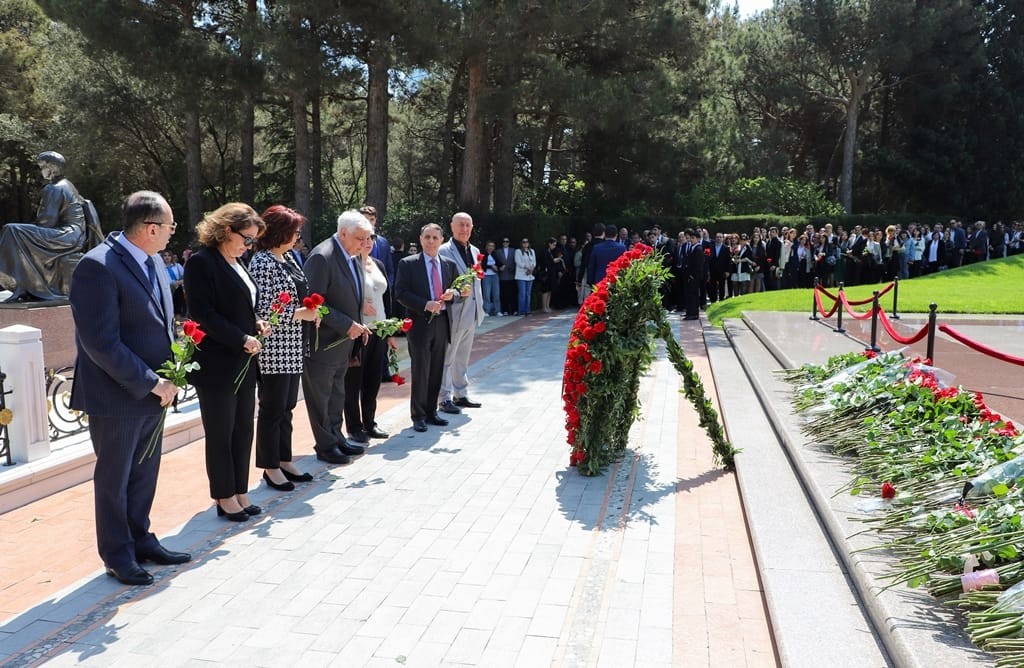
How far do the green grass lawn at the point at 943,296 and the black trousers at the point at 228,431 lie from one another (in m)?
11.8

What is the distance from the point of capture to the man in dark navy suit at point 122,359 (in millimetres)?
3990

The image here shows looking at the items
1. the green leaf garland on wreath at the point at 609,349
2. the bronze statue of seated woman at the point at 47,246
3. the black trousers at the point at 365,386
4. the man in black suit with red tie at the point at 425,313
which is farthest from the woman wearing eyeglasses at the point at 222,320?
the bronze statue of seated woman at the point at 47,246

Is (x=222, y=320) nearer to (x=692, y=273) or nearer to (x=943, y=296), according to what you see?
(x=692, y=273)

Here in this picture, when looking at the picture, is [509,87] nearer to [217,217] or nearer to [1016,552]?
[217,217]

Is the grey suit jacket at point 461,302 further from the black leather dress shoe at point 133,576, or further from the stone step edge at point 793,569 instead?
the black leather dress shoe at point 133,576

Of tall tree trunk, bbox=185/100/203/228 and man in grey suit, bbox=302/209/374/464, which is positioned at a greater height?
tall tree trunk, bbox=185/100/203/228

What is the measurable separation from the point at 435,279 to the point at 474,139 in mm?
14301

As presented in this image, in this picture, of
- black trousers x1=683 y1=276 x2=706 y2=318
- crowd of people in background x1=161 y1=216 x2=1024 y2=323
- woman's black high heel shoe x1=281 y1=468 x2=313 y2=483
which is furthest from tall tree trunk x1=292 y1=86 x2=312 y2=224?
woman's black high heel shoe x1=281 y1=468 x2=313 y2=483

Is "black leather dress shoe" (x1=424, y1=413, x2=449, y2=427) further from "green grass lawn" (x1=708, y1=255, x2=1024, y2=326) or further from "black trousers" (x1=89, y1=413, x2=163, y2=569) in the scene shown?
"green grass lawn" (x1=708, y1=255, x2=1024, y2=326)

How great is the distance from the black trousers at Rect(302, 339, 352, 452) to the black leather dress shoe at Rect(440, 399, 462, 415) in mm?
1893

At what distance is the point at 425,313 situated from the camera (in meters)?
7.60

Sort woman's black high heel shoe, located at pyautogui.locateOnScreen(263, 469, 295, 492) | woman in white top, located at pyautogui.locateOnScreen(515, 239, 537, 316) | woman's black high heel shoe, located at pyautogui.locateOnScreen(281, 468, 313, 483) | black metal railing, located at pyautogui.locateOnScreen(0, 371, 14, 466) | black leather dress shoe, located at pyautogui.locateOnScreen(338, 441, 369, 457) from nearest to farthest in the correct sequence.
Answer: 1. black metal railing, located at pyautogui.locateOnScreen(0, 371, 14, 466)
2. woman's black high heel shoe, located at pyautogui.locateOnScreen(263, 469, 295, 492)
3. woman's black high heel shoe, located at pyautogui.locateOnScreen(281, 468, 313, 483)
4. black leather dress shoe, located at pyautogui.locateOnScreen(338, 441, 369, 457)
5. woman in white top, located at pyautogui.locateOnScreen(515, 239, 537, 316)

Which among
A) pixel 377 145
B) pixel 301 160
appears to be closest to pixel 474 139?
pixel 377 145

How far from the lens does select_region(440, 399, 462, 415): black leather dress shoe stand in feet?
27.6
